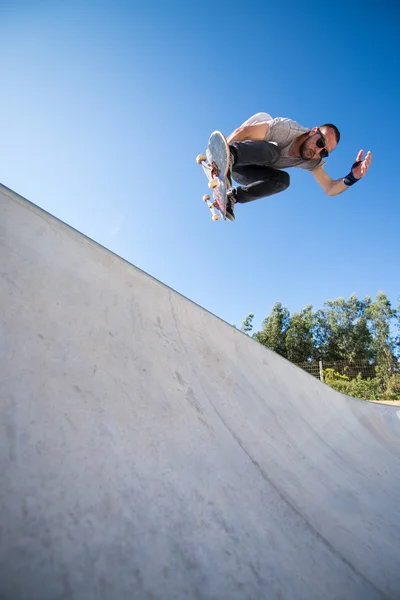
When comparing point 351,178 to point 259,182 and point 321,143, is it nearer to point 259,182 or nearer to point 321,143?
point 321,143

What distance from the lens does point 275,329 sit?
28.9 meters

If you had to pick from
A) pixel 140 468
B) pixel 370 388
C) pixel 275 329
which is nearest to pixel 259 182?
pixel 140 468

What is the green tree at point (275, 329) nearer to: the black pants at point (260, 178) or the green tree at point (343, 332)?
the green tree at point (343, 332)

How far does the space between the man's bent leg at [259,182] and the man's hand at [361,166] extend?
2.71ft

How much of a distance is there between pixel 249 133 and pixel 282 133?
1.00ft

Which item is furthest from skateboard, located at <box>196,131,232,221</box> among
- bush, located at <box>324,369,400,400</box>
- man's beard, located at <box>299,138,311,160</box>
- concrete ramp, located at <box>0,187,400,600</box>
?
bush, located at <box>324,369,400,400</box>

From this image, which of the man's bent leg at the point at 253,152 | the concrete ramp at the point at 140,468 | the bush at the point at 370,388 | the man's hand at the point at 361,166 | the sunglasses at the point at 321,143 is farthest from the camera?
the bush at the point at 370,388

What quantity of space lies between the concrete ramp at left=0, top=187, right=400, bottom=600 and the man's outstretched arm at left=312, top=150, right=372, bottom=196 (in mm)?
2919

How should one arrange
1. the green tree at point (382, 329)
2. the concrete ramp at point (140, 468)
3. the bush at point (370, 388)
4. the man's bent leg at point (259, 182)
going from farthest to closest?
the green tree at point (382, 329) < the bush at point (370, 388) < the man's bent leg at point (259, 182) < the concrete ramp at point (140, 468)

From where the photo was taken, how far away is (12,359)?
0.65 m

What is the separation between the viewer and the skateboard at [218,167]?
261 cm

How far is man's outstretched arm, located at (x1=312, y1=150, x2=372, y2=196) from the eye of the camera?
10.2ft

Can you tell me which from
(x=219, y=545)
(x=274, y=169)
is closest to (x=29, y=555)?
(x=219, y=545)

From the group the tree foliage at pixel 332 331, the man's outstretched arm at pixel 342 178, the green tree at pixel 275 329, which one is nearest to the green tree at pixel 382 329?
the tree foliage at pixel 332 331
